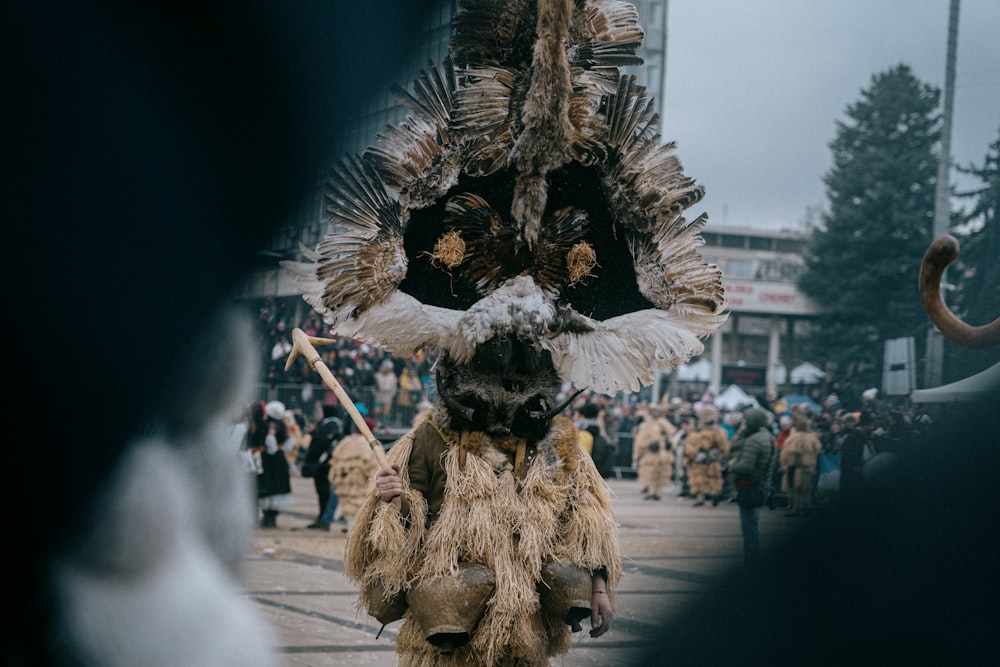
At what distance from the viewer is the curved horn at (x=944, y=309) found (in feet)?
5.60

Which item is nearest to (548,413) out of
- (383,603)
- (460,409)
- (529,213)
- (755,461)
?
(460,409)

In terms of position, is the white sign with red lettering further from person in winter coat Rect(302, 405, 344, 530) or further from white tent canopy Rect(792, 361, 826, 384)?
person in winter coat Rect(302, 405, 344, 530)

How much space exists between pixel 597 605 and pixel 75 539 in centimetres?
211

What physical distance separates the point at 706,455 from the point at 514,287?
50.5 feet

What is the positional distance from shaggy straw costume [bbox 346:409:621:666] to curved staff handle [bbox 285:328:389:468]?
93mm

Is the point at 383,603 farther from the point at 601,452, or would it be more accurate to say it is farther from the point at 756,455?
the point at 601,452

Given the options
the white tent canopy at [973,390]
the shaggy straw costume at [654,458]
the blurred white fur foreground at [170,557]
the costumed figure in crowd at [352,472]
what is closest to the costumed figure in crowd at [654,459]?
the shaggy straw costume at [654,458]

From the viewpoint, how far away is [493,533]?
3.72m

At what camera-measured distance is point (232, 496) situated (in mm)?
6309

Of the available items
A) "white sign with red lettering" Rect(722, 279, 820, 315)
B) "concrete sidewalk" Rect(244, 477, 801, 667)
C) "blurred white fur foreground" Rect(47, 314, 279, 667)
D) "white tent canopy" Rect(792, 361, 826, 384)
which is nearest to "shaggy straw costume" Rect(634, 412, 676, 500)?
"concrete sidewalk" Rect(244, 477, 801, 667)

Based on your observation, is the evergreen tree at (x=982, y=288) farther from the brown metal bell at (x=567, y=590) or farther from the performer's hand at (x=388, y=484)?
the performer's hand at (x=388, y=484)

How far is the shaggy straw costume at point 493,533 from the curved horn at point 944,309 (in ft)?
6.97

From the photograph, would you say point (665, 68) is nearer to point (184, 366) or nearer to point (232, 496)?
point (232, 496)

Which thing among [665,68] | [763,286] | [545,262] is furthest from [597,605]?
[763,286]
